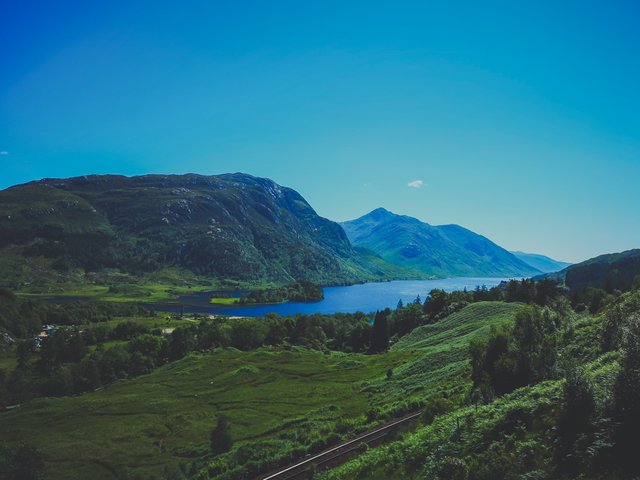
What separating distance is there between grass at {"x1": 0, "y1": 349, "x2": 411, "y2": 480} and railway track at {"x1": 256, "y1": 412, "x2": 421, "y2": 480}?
74.2 feet

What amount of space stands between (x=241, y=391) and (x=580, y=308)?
313 ft

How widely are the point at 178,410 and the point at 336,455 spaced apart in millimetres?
68716

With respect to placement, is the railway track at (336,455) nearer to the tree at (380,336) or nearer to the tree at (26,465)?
the tree at (26,465)

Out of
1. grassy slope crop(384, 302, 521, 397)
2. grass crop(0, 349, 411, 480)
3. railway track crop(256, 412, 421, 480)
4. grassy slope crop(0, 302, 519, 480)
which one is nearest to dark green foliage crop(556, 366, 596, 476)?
railway track crop(256, 412, 421, 480)

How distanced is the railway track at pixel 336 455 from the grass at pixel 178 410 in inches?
890

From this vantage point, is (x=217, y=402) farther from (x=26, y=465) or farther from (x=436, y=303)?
(x=436, y=303)

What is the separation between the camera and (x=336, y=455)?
41688mm

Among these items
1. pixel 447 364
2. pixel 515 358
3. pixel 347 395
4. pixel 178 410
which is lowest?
pixel 178 410

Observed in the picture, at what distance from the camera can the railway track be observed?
4025 centimetres

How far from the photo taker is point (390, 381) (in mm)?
82250

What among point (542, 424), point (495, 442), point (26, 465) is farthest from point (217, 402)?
point (542, 424)

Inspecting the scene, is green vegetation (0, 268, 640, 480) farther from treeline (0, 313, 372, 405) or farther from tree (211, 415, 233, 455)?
treeline (0, 313, 372, 405)

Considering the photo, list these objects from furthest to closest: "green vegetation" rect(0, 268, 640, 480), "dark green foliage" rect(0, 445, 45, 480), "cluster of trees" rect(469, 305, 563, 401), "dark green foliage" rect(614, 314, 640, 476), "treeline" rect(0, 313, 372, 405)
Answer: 1. "treeline" rect(0, 313, 372, 405)
2. "dark green foliage" rect(0, 445, 45, 480)
3. "cluster of trees" rect(469, 305, 563, 401)
4. "green vegetation" rect(0, 268, 640, 480)
5. "dark green foliage" rect(614, 314, 640, 476)

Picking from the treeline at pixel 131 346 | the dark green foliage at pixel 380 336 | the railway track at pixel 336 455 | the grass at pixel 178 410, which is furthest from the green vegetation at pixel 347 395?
the railway track at pixel 336 455
